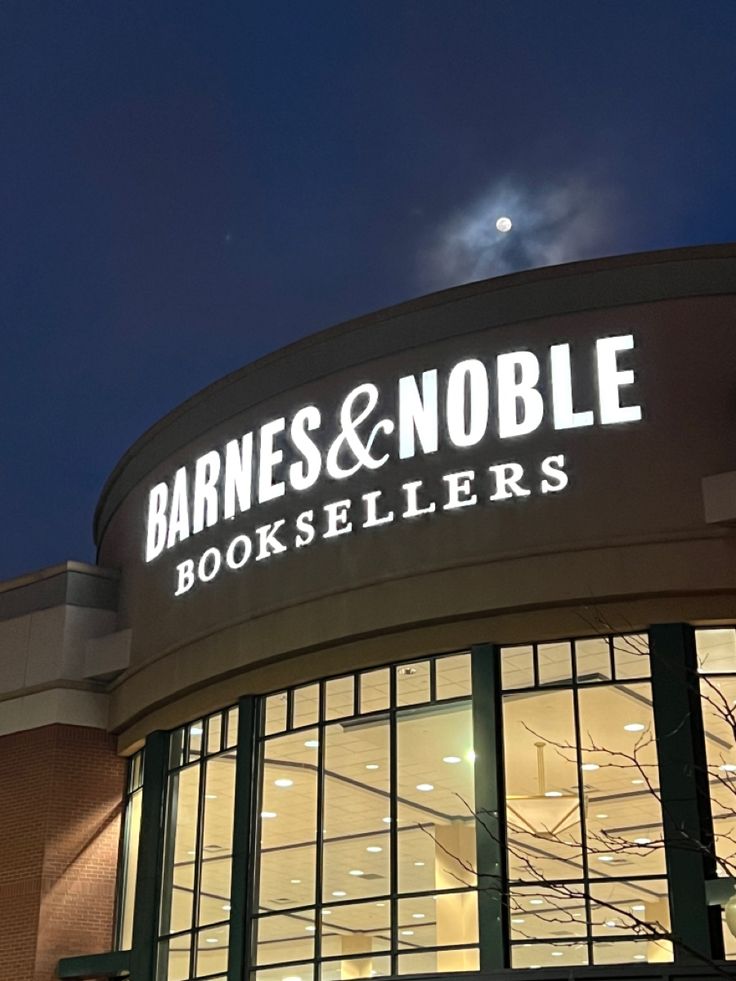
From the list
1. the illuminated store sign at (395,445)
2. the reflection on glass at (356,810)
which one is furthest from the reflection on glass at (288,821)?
the illuminated store sign at (395,445)

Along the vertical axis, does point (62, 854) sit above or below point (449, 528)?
below

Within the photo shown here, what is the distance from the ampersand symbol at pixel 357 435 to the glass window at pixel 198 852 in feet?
15.8

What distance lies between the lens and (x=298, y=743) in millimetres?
22422

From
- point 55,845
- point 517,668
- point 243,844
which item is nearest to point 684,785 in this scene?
point 517,668

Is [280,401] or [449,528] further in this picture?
[280,401]

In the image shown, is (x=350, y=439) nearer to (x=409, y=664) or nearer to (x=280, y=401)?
(x=280, y=401)

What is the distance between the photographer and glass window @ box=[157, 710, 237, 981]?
22.7 meters

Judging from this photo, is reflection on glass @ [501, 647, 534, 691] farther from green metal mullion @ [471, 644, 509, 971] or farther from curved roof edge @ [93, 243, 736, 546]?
curved roof edge @ [93, 243, 736, 546]

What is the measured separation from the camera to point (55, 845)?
2542cm

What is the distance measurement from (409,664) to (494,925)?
4370 mm

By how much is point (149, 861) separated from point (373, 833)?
5494 mm

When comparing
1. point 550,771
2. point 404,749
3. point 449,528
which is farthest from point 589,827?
point 449,528

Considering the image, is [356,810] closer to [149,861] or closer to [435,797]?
[435,797]

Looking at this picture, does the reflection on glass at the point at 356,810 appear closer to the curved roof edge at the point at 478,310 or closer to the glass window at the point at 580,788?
the glass window at the point at 580,788
